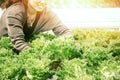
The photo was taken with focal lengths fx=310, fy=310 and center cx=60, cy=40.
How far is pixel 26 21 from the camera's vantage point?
2430mm

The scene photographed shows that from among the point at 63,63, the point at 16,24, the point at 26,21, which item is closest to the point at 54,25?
the point at 26,21

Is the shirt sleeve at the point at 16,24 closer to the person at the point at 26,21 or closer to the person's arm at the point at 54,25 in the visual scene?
the person at the point at 26,21

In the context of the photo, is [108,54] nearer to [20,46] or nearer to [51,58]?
[51,58]

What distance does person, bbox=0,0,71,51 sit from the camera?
7.33 feet

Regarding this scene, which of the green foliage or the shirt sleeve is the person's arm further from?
the green foliage

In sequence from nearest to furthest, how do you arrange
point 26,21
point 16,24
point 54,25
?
point 16,24 → point 26,21 → point 54,25

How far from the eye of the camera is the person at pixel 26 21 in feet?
7.33

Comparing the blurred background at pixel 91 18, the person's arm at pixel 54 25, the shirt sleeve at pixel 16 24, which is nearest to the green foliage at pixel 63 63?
the shirt sleeve at pixel 16 24

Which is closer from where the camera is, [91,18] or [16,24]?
[16,24]

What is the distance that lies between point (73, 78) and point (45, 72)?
0.13 meters

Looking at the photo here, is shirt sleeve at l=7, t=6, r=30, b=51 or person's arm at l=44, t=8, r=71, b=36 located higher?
shirt sleeve at l=7, t=6, r=30, b=51

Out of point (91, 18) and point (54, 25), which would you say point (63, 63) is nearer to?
point (54, 25)

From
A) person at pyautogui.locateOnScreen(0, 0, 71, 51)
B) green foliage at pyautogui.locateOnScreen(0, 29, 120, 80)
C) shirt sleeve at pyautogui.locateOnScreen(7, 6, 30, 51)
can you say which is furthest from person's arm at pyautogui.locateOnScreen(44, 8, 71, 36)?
green foliage at pyautogui.locateOnScreen(0, 29, 120, 80)

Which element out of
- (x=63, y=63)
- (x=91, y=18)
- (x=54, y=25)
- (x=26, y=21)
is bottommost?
(x=91, y=18)
